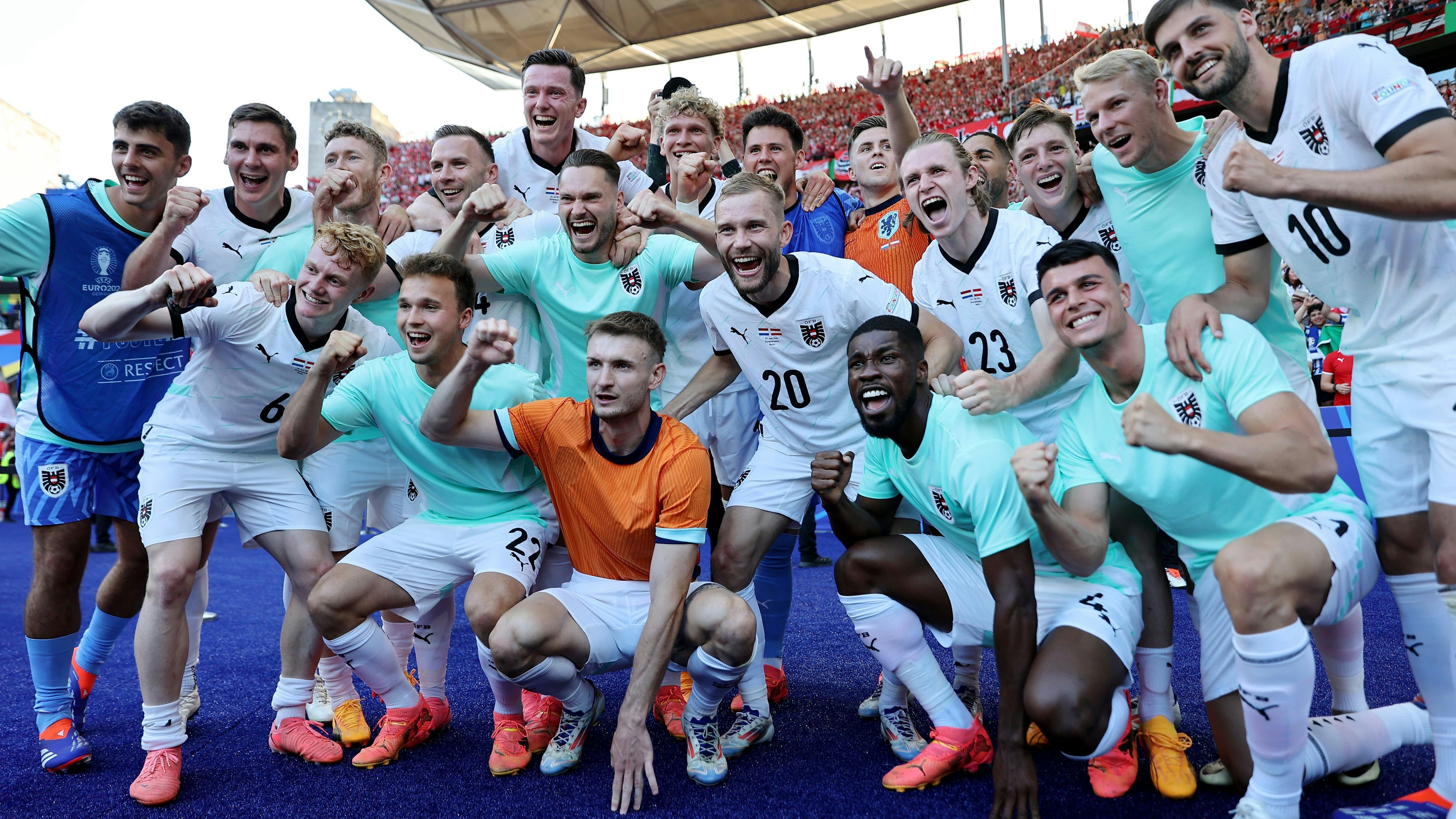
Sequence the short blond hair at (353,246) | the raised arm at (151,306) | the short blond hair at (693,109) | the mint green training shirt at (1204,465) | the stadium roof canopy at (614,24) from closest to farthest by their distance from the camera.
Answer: the mint green training shirt at (1204,465) < the raised arm at (151,306) < the short blond hair at (353,246) < the short blond hair at (693,109) < the stadium roof canopy at (614,24)

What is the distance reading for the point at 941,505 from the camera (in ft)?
11.3

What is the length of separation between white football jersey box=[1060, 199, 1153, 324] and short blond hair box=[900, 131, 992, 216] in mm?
466

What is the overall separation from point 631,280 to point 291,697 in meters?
2.46

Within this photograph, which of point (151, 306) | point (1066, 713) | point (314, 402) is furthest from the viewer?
point (314, 402)

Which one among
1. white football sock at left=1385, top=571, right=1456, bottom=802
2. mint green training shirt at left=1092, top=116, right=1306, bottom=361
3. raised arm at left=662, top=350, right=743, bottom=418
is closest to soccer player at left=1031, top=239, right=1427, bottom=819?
white football sock at left=1385, top=571, right=1456, bottom=802

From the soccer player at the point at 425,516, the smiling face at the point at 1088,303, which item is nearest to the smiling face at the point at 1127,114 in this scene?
the smiling face at the point at 1088,303

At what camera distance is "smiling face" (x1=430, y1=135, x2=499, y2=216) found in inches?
195

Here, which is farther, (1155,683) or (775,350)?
(775,350)

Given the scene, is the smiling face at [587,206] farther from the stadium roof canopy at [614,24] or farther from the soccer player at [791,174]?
the stadium roof canopy at [614,24]

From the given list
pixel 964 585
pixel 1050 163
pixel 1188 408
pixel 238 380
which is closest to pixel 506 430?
pixel 238 380

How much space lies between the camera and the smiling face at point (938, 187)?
3.96 m

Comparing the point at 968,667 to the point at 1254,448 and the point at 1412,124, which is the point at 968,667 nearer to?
the point at 1254,448

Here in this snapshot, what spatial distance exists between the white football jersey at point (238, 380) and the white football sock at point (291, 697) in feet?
3.47

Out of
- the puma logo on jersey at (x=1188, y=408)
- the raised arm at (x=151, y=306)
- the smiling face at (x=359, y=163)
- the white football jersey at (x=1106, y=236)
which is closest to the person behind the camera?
the puma logo on jersey at (x=1188, y=408)
